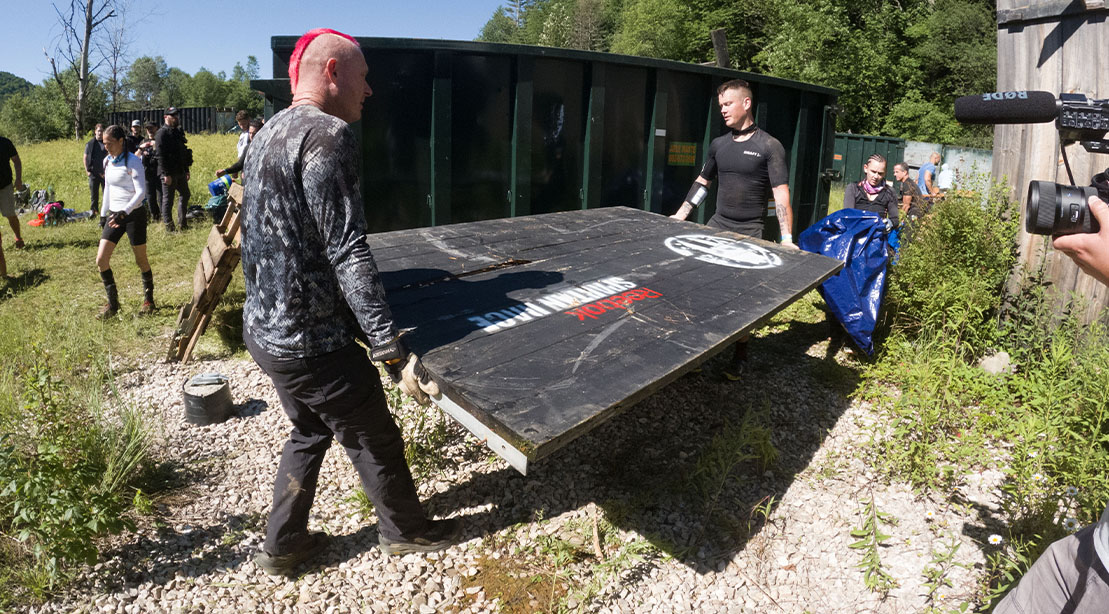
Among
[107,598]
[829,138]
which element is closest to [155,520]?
[107,598]

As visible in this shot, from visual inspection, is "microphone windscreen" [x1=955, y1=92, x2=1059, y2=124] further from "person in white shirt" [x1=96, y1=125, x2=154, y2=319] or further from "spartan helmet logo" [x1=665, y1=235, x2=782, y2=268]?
"person in white shirt" [x1=96, y1=125, x2=154, y2=319]

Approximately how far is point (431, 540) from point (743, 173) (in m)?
3.16

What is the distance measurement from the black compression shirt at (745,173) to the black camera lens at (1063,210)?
304 centimetres

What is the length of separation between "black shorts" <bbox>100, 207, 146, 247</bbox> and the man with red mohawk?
4.32 metres

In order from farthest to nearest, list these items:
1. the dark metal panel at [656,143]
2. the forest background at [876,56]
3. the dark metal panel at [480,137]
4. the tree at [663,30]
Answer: the tree at [663,30] < the forest background at [876,56] < the dark metal panel at [656,143] < the dark metal panel at [480,137]

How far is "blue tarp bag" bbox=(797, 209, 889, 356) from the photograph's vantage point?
452 centimetres

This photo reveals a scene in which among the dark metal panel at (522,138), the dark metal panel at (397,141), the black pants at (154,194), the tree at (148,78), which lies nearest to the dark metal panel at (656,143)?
the dark metal panel at (522,138)

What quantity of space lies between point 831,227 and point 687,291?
93.2 inches

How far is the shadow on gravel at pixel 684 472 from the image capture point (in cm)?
291

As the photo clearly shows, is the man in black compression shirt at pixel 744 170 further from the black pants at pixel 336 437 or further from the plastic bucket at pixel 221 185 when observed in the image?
the plastic bucket at pixel 221 185

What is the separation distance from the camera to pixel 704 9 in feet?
117

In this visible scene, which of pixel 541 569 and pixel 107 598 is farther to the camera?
pixel 541 569

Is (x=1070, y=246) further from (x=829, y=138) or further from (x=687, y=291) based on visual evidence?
(x=829, y=138)

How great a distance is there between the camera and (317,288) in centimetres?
218
